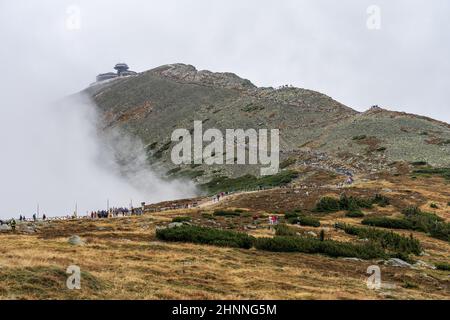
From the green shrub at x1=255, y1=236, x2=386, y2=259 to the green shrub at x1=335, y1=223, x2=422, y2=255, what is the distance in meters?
1.85

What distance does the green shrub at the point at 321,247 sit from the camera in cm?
3562

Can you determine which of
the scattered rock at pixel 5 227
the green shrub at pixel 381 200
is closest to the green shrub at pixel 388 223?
the green shrub at pixel 381 200

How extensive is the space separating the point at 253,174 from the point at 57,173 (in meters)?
74.7

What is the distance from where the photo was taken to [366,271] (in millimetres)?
30188

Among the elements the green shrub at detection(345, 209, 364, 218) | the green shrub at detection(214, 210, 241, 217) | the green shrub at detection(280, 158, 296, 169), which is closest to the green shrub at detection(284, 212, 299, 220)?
the green shrub at detection(214, 210, 241, 217)

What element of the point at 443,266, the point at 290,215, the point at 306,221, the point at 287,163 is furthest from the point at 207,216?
the point at 287,163

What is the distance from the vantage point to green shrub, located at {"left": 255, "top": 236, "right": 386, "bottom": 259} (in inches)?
1403

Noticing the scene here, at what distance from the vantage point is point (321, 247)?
3650cm

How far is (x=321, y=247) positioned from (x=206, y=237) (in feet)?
28.5

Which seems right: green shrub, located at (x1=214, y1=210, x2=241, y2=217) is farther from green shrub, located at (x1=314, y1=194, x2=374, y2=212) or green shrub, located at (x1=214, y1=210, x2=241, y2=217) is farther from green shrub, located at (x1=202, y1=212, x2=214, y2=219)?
green shrub, located at (x1=314, y1=194, x2=374, y2=212)
